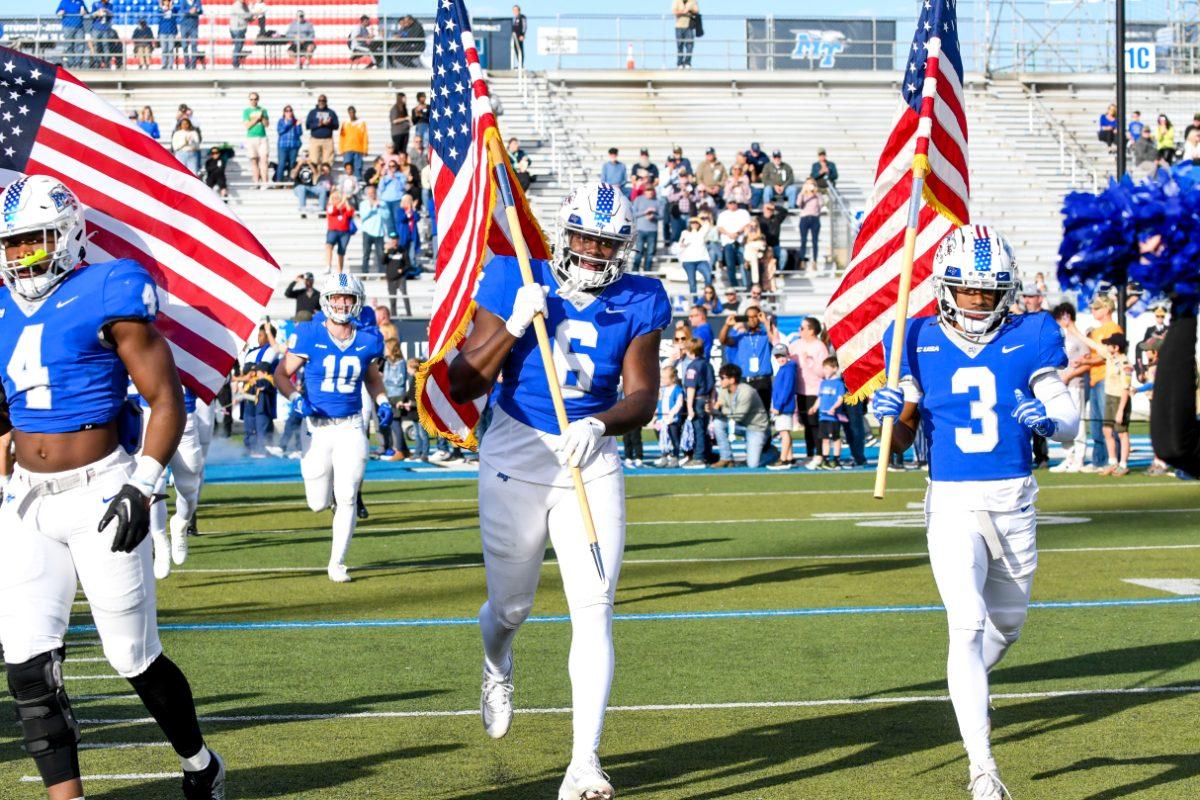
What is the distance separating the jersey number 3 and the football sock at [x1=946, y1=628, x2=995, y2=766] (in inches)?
26.7

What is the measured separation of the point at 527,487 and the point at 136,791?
5.37ft

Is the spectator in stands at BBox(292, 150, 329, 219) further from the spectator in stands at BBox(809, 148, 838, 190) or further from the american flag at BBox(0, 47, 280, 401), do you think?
the american flag at BBox(0, 47, 280, 401)

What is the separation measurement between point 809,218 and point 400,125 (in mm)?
6719

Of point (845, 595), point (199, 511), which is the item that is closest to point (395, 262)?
point (199, 511)

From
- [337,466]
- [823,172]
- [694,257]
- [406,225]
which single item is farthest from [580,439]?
[823,172]

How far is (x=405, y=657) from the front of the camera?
335 inches

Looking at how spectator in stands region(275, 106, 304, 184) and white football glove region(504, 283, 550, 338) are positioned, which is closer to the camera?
white football glove region(504, 283, 550, 338)

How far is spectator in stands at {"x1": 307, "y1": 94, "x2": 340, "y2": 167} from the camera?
29031 mm

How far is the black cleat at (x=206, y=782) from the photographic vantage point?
554cm

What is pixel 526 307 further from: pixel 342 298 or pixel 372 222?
pixel 372 222

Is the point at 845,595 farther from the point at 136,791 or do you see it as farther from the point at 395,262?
the point at 395,262

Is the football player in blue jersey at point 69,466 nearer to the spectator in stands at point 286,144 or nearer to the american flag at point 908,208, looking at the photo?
the american flag at point 908,208

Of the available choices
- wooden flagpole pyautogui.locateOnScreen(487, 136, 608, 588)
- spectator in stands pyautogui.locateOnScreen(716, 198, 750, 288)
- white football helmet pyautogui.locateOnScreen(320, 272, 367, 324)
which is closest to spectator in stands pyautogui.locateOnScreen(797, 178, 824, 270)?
spectator in stands pyautogui.locateOnScreen(716, 198, 750, 288)

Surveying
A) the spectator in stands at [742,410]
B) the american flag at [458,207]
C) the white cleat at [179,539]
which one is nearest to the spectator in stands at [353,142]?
the spectator in stands at [742,410]
